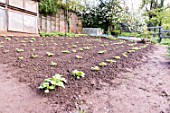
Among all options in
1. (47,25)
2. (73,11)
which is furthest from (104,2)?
(47,25)

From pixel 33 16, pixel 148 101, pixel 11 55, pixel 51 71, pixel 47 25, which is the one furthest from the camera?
pixel 47 25

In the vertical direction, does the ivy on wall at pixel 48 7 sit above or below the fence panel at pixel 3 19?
above

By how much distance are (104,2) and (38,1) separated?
524 centimetres

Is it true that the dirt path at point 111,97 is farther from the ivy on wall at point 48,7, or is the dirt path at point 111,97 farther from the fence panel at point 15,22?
the ivy on wall at point 48,7

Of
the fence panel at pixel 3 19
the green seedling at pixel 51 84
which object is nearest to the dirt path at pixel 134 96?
the green seedling at pixel 51 84

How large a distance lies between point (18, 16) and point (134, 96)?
668cm

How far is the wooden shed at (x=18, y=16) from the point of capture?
672 cm

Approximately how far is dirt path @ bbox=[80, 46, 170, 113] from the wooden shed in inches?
228

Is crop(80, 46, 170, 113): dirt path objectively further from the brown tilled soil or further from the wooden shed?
the wooden shed

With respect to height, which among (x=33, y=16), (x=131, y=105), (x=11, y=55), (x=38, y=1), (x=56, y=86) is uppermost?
(x=38, y=1)

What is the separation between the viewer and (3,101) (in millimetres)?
1844

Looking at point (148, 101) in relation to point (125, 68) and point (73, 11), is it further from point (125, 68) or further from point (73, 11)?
point (73, 11)

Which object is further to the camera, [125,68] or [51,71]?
[125,68]

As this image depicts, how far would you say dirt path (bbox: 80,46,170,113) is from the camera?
1.87m
